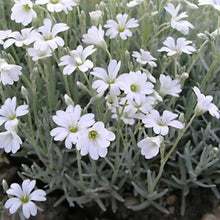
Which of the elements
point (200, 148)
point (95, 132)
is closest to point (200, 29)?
point (200, 148)

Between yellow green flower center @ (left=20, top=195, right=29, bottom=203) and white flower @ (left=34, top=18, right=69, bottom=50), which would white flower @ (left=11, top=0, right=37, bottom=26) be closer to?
white flower @ (left=34, top=18, right=69, bottom=50)

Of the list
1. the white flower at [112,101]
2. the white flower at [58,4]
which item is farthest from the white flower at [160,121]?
the white flower at [58,4]

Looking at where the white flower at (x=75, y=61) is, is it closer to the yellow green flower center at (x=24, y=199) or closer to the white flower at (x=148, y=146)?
the white flower at (x=148, y=146)

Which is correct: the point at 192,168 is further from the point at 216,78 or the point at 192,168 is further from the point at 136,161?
the point at 216,78

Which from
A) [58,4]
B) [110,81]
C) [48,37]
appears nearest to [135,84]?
[110,81]

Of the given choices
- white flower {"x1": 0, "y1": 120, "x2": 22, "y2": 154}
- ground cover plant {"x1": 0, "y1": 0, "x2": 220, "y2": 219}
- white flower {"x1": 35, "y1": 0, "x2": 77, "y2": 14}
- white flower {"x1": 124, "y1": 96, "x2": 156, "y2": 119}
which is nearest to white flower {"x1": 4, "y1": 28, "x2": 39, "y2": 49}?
ground cover plant {"x1": 0, "y1": 0, "x2": 220, "y2": 219}

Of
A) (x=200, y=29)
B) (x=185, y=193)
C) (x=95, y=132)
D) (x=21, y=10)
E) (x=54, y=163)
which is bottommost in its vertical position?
(x=185, y=193)
